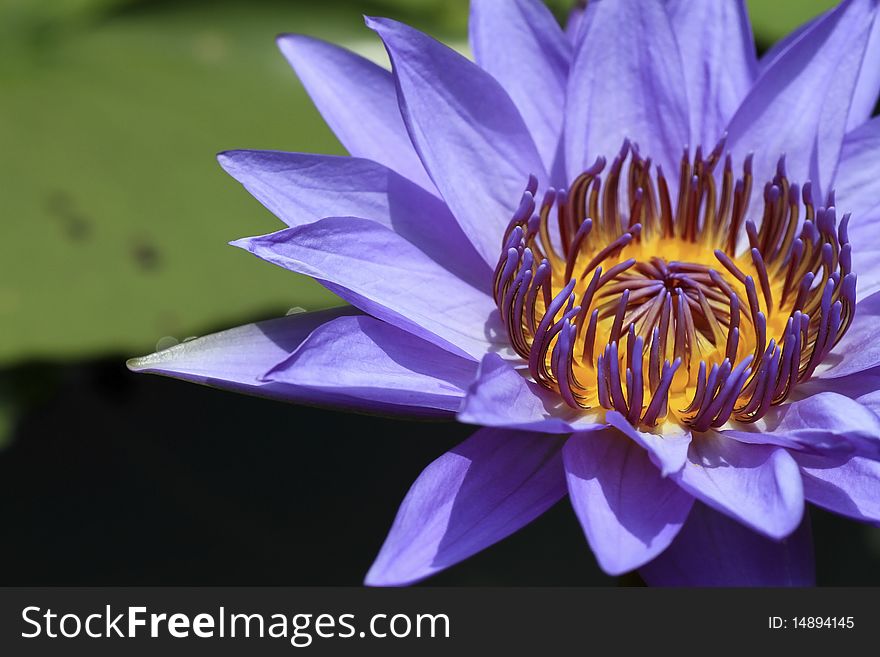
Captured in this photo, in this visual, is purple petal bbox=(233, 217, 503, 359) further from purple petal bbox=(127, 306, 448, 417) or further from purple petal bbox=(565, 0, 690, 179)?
purple petal bbox=(565, 0, 690, 179)

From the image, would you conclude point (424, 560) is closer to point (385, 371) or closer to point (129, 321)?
point (385, 371)

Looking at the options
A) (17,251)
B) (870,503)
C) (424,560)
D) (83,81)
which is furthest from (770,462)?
(83,81)

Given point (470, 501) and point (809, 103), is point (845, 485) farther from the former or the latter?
point (809, 103)

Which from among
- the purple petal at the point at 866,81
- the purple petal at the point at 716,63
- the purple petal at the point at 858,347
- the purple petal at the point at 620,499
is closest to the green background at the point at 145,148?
the purple petal at the point at 866,81

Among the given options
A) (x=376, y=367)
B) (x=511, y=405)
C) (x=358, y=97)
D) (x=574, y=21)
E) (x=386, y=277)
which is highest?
(x=574, y=21)

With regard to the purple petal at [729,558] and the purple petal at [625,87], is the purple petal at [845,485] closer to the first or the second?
the purple petal at [729,558]

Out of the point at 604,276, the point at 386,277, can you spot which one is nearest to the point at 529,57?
the point at 604,276
